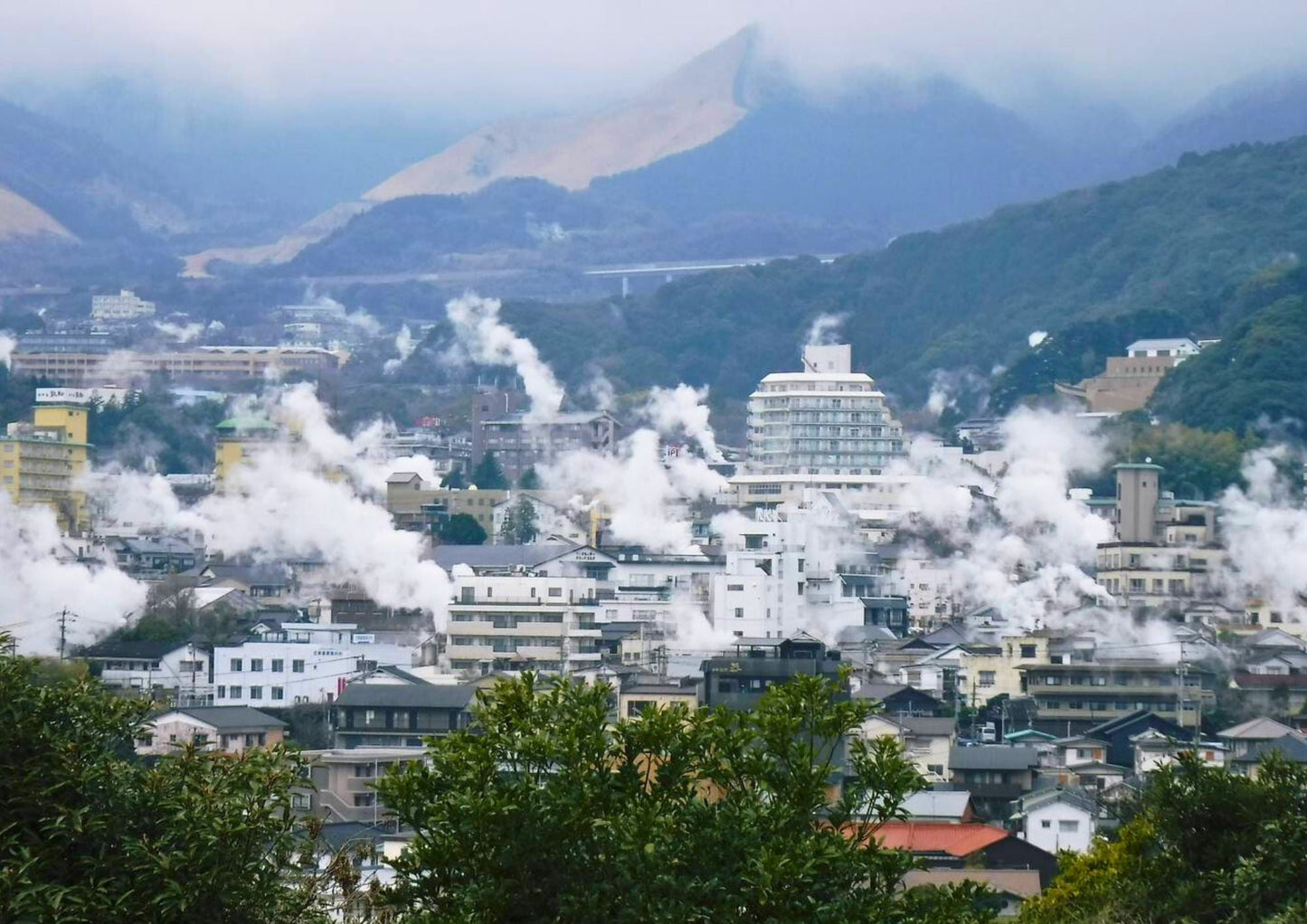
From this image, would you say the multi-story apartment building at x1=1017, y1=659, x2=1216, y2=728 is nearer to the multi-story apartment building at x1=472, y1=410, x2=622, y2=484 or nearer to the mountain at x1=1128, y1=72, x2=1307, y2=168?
the multi-story apartment building at x1=472, y1=410, x2=622, y2=484

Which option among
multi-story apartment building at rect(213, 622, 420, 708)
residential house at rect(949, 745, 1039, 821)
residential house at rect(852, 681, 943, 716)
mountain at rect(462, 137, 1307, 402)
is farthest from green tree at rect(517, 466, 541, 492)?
residential house at rect(949, 745, 1039, 821)

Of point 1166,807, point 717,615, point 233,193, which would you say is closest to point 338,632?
point 717,615

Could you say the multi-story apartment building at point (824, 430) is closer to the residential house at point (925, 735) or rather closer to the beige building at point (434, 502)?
the beige building at point (434, 502)

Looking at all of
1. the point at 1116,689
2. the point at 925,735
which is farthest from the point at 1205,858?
the point at 1116,689

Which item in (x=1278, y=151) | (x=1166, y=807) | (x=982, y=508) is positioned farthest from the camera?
(x=1278, y=151)

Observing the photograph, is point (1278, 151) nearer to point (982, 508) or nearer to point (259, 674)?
point (982, 508)

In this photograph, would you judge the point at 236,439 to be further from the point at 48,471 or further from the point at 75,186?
the point at 75,186
